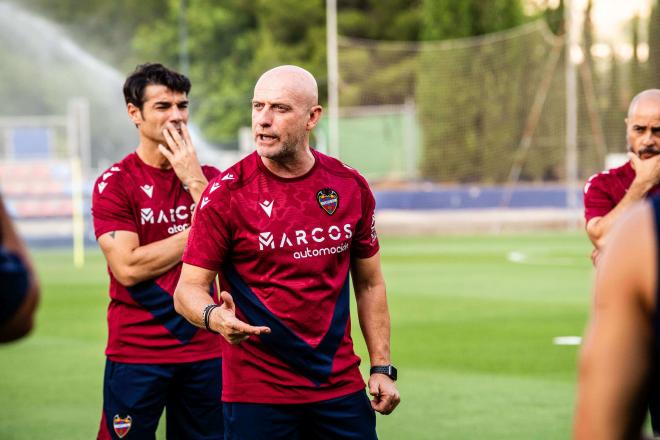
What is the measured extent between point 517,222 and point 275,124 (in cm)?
2908

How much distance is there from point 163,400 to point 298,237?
5.65ft

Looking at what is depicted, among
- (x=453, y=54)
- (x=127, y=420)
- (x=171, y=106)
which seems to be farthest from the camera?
(x=453, y=54)

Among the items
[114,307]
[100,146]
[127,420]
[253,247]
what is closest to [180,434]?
[127,420]

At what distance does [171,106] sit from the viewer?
628 centimetres

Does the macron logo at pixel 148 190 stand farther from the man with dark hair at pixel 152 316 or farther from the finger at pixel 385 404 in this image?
the finger at pixel 385 404

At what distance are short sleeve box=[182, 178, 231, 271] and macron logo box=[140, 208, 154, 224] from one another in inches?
50.6

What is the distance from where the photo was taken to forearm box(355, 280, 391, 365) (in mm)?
5047

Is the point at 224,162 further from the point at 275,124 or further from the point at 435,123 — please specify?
the point at 275,124

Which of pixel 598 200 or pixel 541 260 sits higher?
pixel 598 200

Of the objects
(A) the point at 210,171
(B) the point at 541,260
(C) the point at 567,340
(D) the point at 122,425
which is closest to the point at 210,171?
(A) the point at 210,171

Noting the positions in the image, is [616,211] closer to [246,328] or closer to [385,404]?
[385,404]

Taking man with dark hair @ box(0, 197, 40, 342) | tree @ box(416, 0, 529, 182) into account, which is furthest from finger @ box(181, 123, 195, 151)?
tree @ box(416, 0, 529, 182)

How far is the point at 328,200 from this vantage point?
488 cm

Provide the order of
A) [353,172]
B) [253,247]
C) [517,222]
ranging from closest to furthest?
[253,247], [353,172], [517,222]
